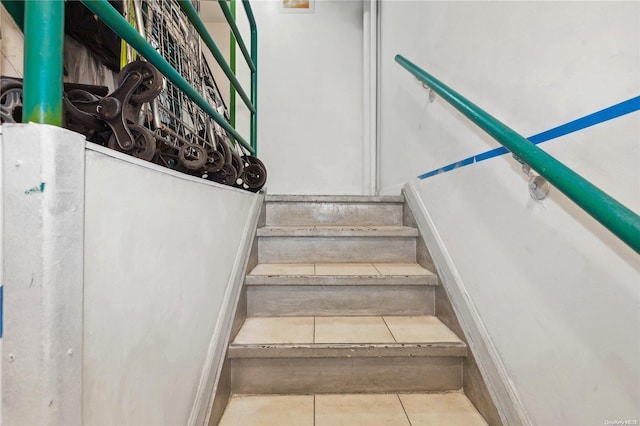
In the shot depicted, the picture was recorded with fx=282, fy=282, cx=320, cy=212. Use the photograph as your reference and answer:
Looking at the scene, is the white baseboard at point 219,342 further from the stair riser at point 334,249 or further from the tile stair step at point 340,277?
the stair riser at point 334,249

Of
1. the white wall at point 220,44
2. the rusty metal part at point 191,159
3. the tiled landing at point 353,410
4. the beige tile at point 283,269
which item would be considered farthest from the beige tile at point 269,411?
the white wall at point 220,44

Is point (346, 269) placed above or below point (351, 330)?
above

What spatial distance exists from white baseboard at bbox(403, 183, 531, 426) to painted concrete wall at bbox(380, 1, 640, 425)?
2 cm

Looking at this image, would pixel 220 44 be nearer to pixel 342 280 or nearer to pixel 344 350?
pixel 342 280

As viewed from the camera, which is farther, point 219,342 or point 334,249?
point 334,249

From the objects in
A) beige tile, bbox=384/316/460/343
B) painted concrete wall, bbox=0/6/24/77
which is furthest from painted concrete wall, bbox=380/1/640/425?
painted concrete wall, bbox=0/6/24/77

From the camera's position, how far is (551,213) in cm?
72

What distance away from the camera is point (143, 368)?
0.55 meters

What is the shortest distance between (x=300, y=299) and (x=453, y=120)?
3.41ft

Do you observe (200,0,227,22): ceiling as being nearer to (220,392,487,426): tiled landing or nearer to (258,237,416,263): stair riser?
(258,237,416,263): stair riser

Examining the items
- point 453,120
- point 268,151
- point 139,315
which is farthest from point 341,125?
point 139,315

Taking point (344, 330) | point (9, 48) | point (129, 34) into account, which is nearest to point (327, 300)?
point (344, 330)

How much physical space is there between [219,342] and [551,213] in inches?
40.8

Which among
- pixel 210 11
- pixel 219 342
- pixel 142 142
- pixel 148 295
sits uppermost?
pixel 210 11
